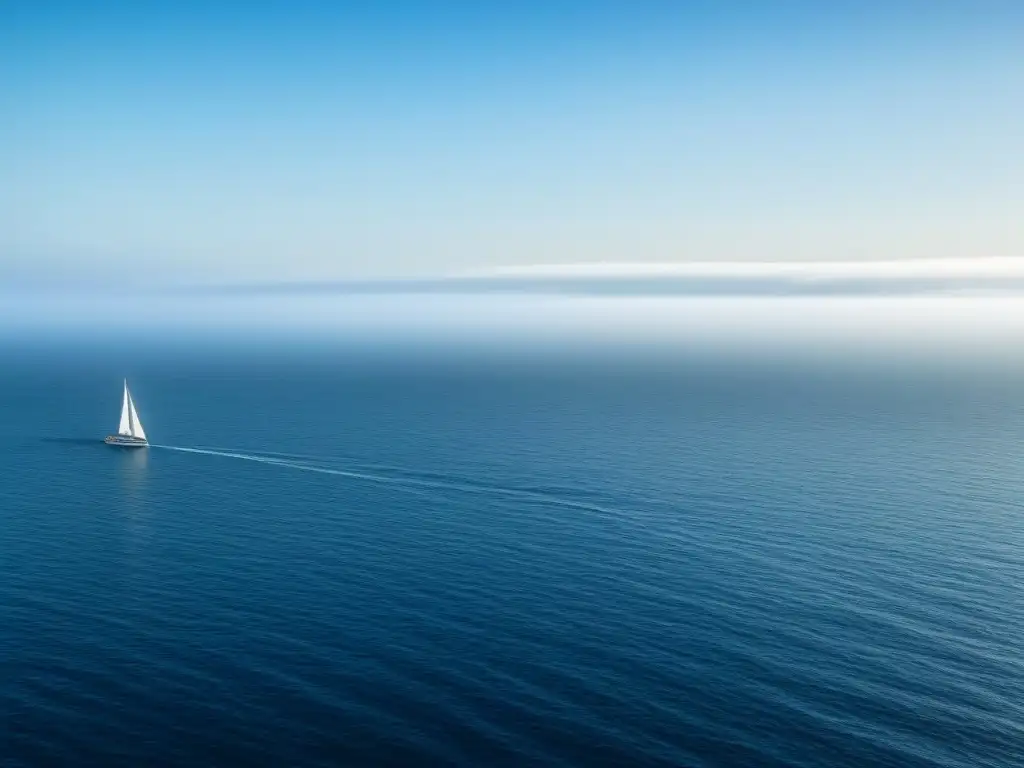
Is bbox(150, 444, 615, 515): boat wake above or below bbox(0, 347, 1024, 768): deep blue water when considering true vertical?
above

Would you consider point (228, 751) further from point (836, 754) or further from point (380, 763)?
point (836, 754)

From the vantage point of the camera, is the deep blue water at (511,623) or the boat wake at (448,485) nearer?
the deep blue water at (511,623)

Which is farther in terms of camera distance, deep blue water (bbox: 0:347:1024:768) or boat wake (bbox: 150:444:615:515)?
boat wake (bbox: 150:444:615:515)

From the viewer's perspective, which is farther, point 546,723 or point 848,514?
point 848,514

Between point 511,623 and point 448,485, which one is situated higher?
point 448,485

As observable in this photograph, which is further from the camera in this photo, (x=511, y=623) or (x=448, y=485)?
(x=448, y=485)

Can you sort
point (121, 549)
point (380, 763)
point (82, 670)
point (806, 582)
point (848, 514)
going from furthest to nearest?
point (848, 514)
point (121, 549)
point (806, 582)
point (82, 670)
point (380, 763)

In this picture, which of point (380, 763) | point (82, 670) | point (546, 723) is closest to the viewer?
point (380, 763)

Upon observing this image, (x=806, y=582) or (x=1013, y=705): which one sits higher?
(x=806, y=582)

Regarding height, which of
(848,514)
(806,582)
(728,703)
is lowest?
(728,703)

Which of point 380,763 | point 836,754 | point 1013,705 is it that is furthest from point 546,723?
point 1013,705

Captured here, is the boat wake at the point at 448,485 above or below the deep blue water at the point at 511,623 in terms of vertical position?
above
